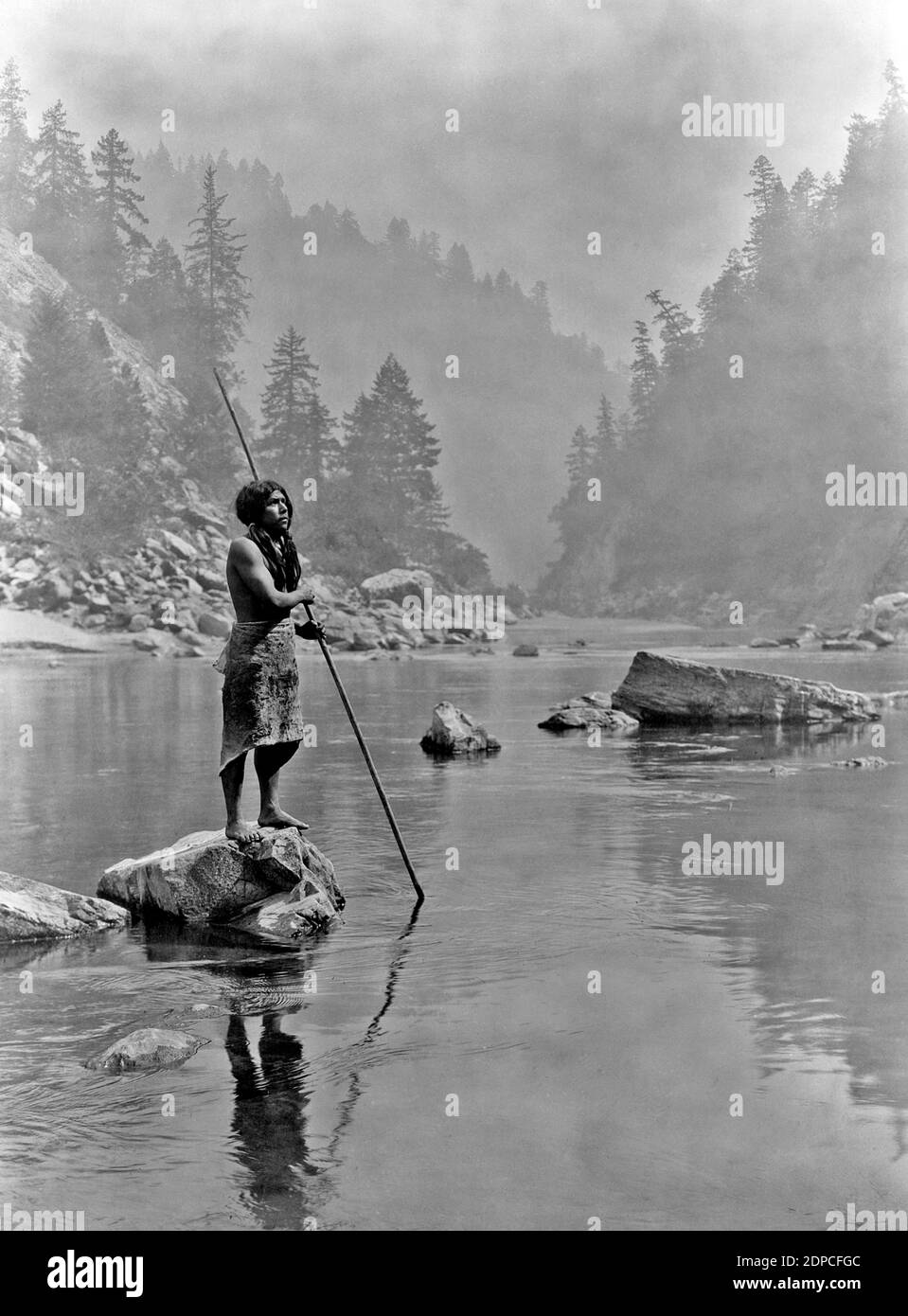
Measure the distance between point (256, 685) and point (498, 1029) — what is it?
9.35 ft

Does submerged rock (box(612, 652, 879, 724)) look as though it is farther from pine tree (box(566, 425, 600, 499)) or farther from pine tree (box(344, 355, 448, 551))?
pine tree (box(566, 425, 600, 499))

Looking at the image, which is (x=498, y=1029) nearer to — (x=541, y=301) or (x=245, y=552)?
(x=245, y=552)

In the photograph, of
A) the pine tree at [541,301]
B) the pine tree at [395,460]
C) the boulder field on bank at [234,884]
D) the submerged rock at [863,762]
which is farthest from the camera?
the pine tree at [541,301]

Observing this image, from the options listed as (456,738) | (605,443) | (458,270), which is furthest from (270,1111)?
(458,270)

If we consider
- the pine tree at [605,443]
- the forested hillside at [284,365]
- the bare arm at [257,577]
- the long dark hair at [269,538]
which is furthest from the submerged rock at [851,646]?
the bare arm at [257,577]

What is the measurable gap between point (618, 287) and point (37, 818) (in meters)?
76.9

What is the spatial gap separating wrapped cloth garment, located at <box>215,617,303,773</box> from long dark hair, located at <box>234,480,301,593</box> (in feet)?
1.04

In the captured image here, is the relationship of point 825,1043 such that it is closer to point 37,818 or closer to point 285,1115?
point 285,1115

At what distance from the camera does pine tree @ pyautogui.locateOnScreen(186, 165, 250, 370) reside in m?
77.4

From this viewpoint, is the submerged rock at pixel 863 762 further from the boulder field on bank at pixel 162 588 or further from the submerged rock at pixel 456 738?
the boulder field on bank at pixel 162 588

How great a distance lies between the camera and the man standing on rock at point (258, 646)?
838cm

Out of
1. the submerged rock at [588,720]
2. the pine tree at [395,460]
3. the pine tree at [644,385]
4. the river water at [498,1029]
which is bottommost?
the river water at [498,1029]

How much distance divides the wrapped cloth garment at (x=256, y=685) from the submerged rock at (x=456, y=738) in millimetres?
9154
